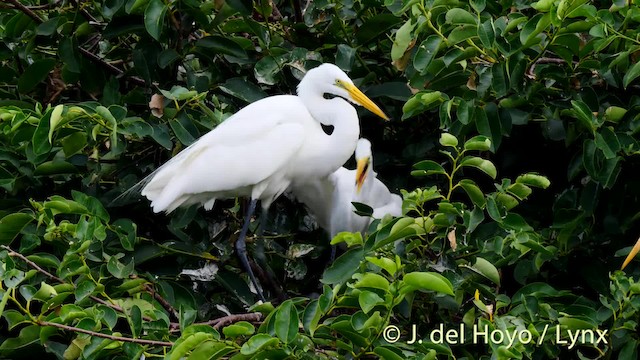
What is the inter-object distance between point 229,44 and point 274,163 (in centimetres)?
41

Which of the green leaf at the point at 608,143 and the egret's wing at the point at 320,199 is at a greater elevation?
the green leaf at the point at 608,143

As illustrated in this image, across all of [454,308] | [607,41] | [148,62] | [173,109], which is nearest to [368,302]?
[454,308]

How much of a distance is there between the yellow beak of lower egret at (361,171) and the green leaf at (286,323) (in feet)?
4.67

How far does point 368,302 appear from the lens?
7.32 ft

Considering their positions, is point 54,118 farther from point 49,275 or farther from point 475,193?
point 475,193

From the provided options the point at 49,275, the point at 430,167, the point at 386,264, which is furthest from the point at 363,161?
the point at 386,264

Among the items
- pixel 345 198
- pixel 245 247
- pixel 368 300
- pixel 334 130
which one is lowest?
pixel 345 198

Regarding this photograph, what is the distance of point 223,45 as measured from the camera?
3.35 meters

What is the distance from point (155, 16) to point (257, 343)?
1.22 metres

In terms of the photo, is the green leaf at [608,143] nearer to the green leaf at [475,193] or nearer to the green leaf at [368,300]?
the green leaf at [475,193]

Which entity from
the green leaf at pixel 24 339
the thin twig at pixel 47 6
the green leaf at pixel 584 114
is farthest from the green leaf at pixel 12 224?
the green leaf at pixel 584 114

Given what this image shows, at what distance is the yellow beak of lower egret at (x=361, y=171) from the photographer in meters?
3.67

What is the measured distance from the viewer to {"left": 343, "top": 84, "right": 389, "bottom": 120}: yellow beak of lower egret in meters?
3.38

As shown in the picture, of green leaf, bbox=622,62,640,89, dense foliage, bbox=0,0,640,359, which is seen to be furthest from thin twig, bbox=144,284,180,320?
green leaf, bbox=622,62,640,89
